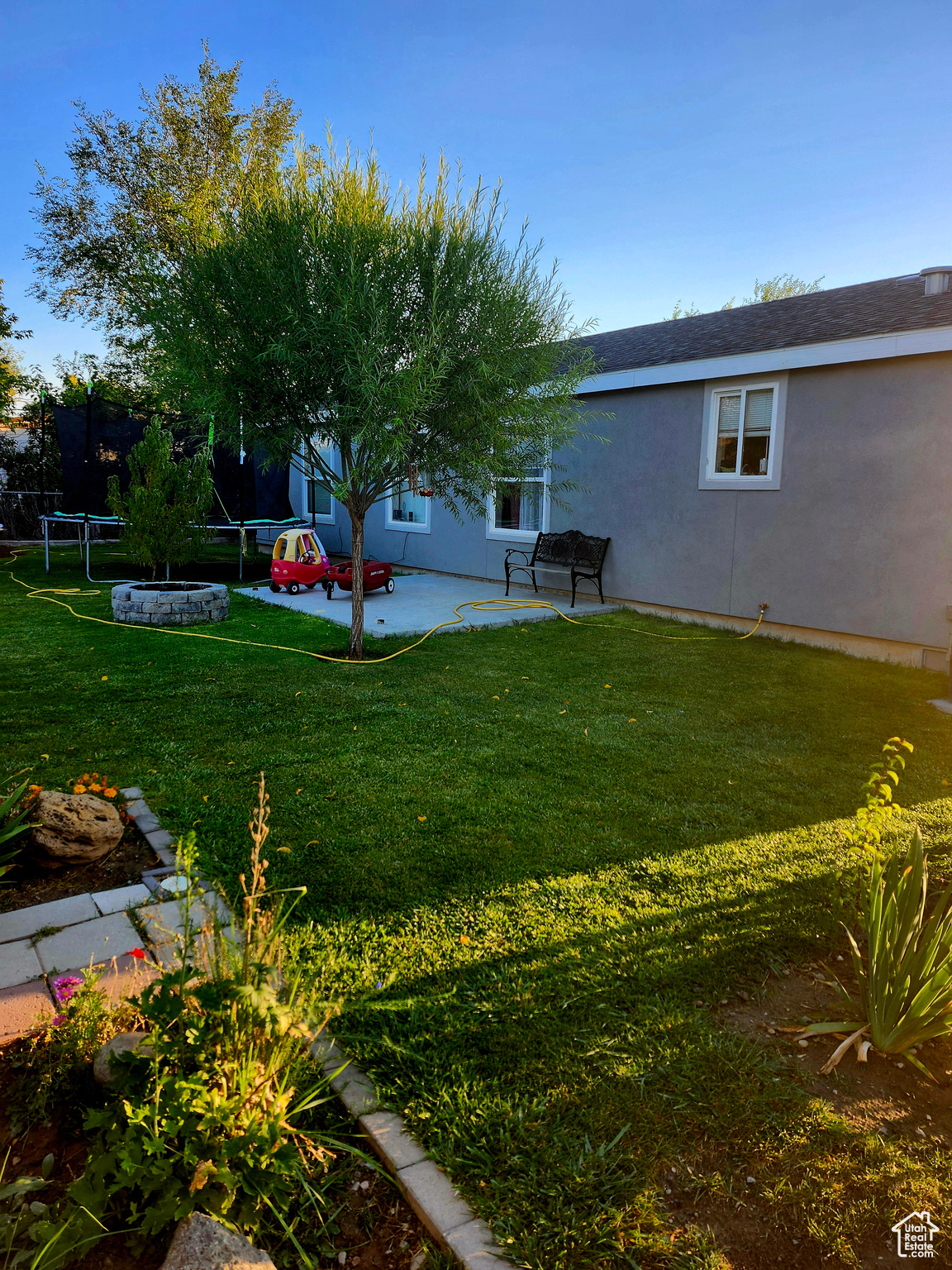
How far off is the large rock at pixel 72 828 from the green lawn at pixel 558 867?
1.27 ft

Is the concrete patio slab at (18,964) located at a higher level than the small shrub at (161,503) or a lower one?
lower

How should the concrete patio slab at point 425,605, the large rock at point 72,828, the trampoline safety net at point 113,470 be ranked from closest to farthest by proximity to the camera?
the large rock at point 72,828, the concrete patio slab at point 425,605, the trampoline safety net at point 113,470

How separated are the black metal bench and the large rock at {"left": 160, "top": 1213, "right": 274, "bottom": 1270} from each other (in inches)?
332

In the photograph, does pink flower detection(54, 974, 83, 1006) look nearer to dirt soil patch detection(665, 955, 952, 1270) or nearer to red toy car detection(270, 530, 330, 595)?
dirt soil patch detection(665, 955, 952, 1270)

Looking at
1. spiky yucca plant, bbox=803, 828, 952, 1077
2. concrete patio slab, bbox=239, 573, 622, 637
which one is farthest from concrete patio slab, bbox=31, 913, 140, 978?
concrete patio slab, bbox=239, 573, 622, 637

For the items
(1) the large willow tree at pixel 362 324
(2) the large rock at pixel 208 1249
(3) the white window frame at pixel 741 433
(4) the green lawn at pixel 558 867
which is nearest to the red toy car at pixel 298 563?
(4) the green lawn at pixel 558 867

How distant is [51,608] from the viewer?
8789 mm

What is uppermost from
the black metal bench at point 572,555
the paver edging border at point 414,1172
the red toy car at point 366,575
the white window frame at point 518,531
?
the white window frame at point 518,531

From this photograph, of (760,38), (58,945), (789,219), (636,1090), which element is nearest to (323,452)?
(760,38)

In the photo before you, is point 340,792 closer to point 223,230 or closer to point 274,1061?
point 274,1061

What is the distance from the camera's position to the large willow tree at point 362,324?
17.6ft

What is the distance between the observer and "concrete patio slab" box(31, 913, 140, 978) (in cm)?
228

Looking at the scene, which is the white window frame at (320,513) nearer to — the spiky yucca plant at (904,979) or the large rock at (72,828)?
the large rock at (72,828)

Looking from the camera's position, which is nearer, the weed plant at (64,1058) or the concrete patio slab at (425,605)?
the weed plant at (64,1058)
